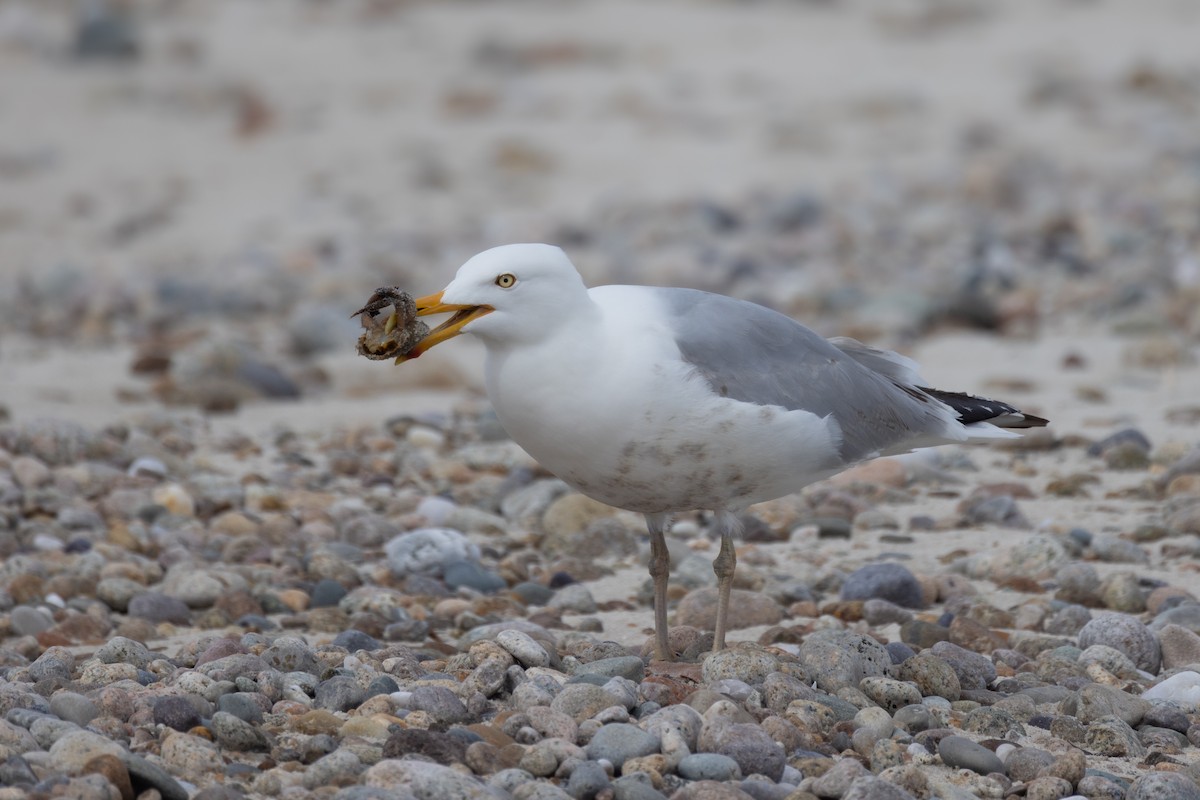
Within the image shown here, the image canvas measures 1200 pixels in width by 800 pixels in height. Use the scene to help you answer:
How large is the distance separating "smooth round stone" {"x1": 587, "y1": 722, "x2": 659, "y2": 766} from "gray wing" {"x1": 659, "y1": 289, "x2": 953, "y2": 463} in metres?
0.99

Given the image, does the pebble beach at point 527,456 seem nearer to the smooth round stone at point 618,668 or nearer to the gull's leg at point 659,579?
the smooth round stone at point 618,668

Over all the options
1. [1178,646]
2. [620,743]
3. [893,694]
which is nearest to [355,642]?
[620,743]

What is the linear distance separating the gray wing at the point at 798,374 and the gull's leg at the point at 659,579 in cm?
51

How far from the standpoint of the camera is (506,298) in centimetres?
395

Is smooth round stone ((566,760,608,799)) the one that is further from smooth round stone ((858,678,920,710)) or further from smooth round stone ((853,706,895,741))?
smooth round stone ((858,678,920,710))

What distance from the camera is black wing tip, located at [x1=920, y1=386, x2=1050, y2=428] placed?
4.78 metres

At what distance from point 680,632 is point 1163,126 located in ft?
36.9

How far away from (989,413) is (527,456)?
9.15 feet

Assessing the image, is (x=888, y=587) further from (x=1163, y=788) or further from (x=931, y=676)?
(x=1163, y=788)

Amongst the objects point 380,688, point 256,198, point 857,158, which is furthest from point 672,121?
point 380,688

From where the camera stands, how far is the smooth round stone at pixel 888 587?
5.03m

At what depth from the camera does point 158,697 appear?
365cm

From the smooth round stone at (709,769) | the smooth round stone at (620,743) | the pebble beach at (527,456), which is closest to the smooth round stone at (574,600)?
the pebble beach at (527,456)

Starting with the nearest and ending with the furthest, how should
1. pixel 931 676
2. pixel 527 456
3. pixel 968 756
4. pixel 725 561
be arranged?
pixel 968 756, pixel 931 676, pixel 725 561, pixel 527 456
